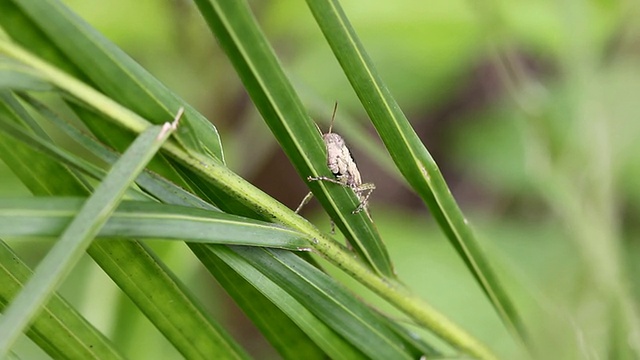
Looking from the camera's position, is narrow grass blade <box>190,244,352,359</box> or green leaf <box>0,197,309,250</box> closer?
green leaf <box>0,197,309,250</box>

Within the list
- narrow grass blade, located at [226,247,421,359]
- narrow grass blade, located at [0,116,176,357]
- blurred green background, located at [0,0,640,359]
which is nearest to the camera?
narrow grass blade, located at [0,116,176,357]

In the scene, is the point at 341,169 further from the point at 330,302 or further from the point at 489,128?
the point at 489,128

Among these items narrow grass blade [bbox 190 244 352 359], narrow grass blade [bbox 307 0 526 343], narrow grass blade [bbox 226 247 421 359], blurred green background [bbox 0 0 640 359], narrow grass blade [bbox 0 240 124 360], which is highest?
blurred green background [bbox 0 0 640 359]

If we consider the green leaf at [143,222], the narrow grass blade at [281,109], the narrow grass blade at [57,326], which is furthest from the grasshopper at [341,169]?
the narrow grass blade at [57,326]

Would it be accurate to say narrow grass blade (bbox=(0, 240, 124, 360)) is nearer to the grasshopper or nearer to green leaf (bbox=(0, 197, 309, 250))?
green leaf (bbox=(0, 197, 309, 250))

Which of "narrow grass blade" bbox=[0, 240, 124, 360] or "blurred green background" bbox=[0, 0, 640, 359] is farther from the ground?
"blurred green background" bbox=[0, 0, 640, 359]

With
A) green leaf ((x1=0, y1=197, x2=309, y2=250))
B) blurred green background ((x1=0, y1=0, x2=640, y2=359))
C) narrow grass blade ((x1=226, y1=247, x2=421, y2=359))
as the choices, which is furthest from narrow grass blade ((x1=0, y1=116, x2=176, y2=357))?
blurred green background ((x1=0, y1=0, x2=640, y2=359))

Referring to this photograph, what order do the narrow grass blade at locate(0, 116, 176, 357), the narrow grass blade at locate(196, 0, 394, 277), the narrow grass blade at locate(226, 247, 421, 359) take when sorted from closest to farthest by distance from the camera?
1. the narrow grass blade at locate(0, 116, 176, 357)
2. the narrow grass blade at locate(196, 0, 394, 277)
3. the narrow grass blade at locate(226, 247, 421, 359)
